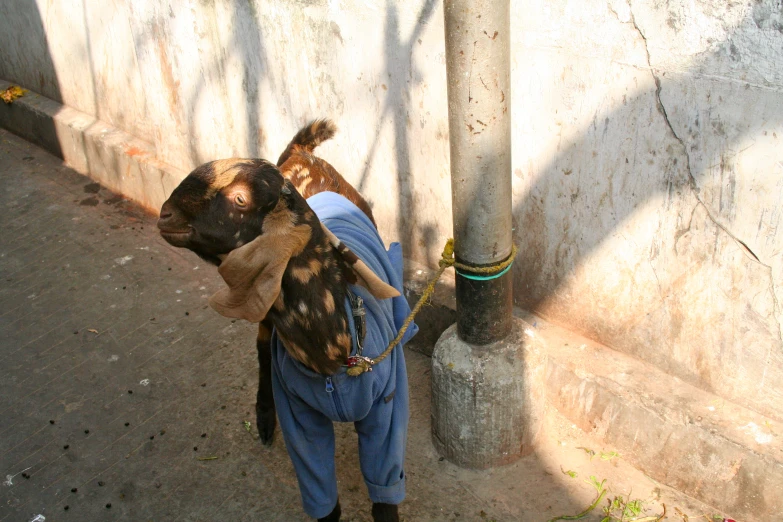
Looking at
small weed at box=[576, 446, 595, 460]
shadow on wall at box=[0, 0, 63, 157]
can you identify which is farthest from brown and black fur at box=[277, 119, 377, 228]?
shadow on wall at box=[0, 0, 63, 157]

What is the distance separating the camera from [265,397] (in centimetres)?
379

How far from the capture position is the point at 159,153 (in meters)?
5.99

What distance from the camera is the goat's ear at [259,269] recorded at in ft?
7.59

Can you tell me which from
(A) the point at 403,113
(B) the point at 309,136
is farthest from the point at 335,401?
(A) the point at 403,113

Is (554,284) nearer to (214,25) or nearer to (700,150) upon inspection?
(700,150)

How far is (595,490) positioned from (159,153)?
13.9 ft

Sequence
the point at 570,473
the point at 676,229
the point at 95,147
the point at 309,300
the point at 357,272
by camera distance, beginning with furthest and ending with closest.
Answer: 1. the point at 95,147
2. the point at 570,473
3. the point at 676,229
4. the point at 357,272
5. the point at 309,300

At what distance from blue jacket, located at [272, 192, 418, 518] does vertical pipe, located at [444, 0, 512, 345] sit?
35 cm

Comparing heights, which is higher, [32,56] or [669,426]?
[32,56]

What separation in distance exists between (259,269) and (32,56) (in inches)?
243

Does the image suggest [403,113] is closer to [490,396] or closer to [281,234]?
[490,396]

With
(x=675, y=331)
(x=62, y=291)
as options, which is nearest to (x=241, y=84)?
(x=62, y=291)

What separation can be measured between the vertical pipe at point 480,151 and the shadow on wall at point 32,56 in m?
5.33

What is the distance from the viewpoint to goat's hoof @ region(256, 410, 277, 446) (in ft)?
12.2
